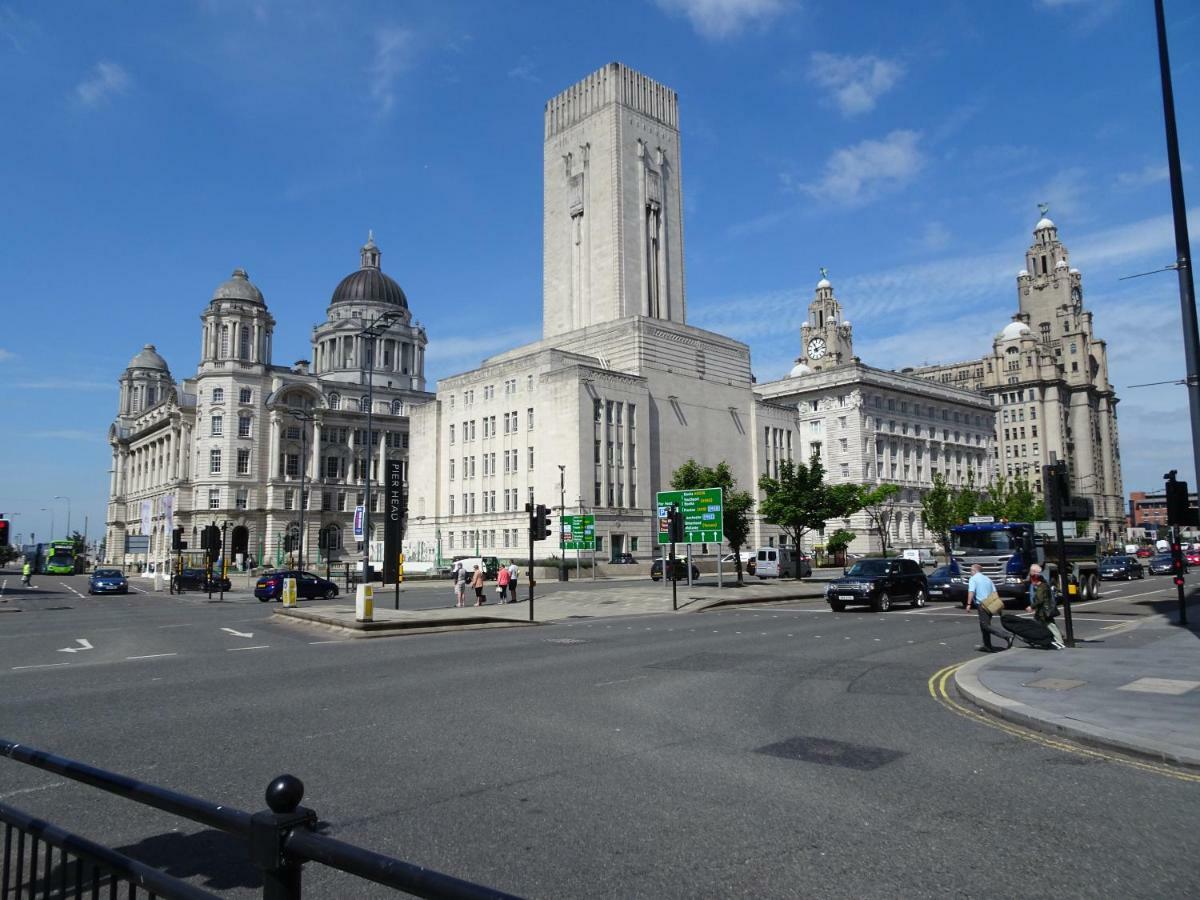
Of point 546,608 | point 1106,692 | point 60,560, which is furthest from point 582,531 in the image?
point 60,560

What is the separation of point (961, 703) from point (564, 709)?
5.23 m

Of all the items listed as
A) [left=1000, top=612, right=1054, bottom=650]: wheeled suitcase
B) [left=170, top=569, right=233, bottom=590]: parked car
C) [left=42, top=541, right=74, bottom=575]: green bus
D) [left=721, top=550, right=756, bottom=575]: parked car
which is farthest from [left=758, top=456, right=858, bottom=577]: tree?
[left=42, top=541, right=74, bottom=575]: green bus

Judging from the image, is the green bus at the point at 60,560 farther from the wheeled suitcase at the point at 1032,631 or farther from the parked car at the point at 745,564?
the wheeled suitcase at the point at 1032,631

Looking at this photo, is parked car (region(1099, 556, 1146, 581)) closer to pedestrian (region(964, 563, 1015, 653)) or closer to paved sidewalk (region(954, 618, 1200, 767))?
paved sidewalk (region(954, 618, 1200, 767))

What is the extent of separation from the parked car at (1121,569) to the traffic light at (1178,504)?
116 ft

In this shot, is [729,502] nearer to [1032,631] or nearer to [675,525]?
[675,525]

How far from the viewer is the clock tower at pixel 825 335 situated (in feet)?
431

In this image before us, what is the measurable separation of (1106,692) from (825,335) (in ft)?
416

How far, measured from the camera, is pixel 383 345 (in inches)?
4631

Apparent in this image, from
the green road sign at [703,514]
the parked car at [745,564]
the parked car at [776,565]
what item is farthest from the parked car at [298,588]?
the parked car at [776,565]

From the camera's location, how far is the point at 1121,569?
50.1 meters

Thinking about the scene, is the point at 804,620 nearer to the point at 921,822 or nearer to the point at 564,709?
the point at 564,709

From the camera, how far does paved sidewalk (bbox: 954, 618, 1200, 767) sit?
27.8ft

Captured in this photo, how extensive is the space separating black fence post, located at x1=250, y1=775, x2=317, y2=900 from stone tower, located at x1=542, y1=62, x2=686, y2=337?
7672cm
